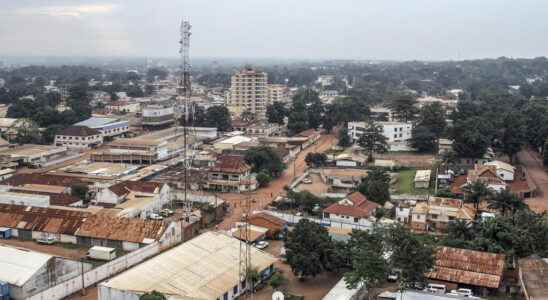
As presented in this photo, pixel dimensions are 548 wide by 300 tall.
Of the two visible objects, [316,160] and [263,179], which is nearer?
[263,179]

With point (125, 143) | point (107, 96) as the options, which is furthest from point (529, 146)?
point (107, 96)

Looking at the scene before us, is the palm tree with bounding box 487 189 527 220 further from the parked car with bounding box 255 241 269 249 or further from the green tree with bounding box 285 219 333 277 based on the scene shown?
the parked car with bounding box 255 241 269 249

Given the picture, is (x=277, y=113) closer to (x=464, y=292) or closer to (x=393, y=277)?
(x=393, y=277)

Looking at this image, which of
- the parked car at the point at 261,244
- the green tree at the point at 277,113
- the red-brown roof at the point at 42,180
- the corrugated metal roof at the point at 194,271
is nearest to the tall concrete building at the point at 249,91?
the green tree at the point at 277,113

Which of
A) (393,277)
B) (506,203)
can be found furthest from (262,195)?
(393,277)

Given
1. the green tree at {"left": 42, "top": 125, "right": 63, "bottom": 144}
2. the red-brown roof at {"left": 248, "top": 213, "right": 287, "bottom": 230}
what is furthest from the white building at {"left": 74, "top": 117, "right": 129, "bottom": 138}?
the red-brown roof at {"left": 248, "top": 213, "right": 287, "bottom": 230}

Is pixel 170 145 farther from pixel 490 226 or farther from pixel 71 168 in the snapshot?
pixel 490 226
